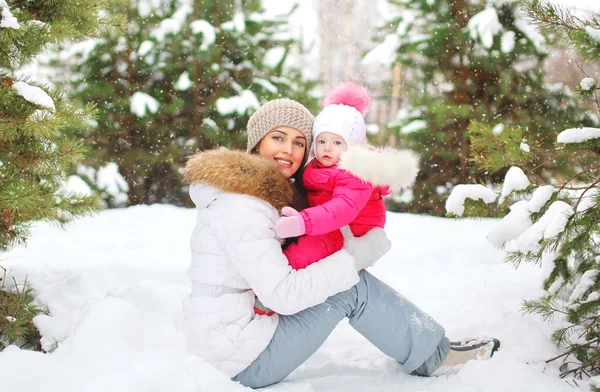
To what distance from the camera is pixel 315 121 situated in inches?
109

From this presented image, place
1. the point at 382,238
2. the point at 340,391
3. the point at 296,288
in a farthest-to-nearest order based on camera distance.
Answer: the point at 382,238 → the point at 340,391 → the point at 296,288

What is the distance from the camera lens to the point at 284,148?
2.73m

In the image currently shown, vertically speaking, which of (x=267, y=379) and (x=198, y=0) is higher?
(x=198, y=0)

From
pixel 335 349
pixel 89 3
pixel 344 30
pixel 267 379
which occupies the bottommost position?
pixel 344 30

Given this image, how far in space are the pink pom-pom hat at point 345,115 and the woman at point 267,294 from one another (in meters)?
0.43

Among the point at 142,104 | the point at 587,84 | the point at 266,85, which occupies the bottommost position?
the point at 142,104

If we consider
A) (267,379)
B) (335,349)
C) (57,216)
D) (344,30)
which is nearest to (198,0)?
(57,216)

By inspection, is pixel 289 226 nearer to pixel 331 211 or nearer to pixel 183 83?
pixel 331 211

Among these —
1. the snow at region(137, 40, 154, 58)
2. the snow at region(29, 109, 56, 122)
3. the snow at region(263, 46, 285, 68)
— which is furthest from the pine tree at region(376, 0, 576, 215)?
the snow at region(29, 109, 56, 122)

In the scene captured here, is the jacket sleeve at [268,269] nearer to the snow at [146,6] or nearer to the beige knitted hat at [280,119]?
the beige knitted hat at [280,119]

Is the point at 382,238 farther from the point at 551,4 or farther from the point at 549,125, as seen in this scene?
the point at 549,125

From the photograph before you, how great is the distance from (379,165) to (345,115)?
1.52ft

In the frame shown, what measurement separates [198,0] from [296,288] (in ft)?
20.0

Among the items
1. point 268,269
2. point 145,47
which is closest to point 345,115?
point 268,269
